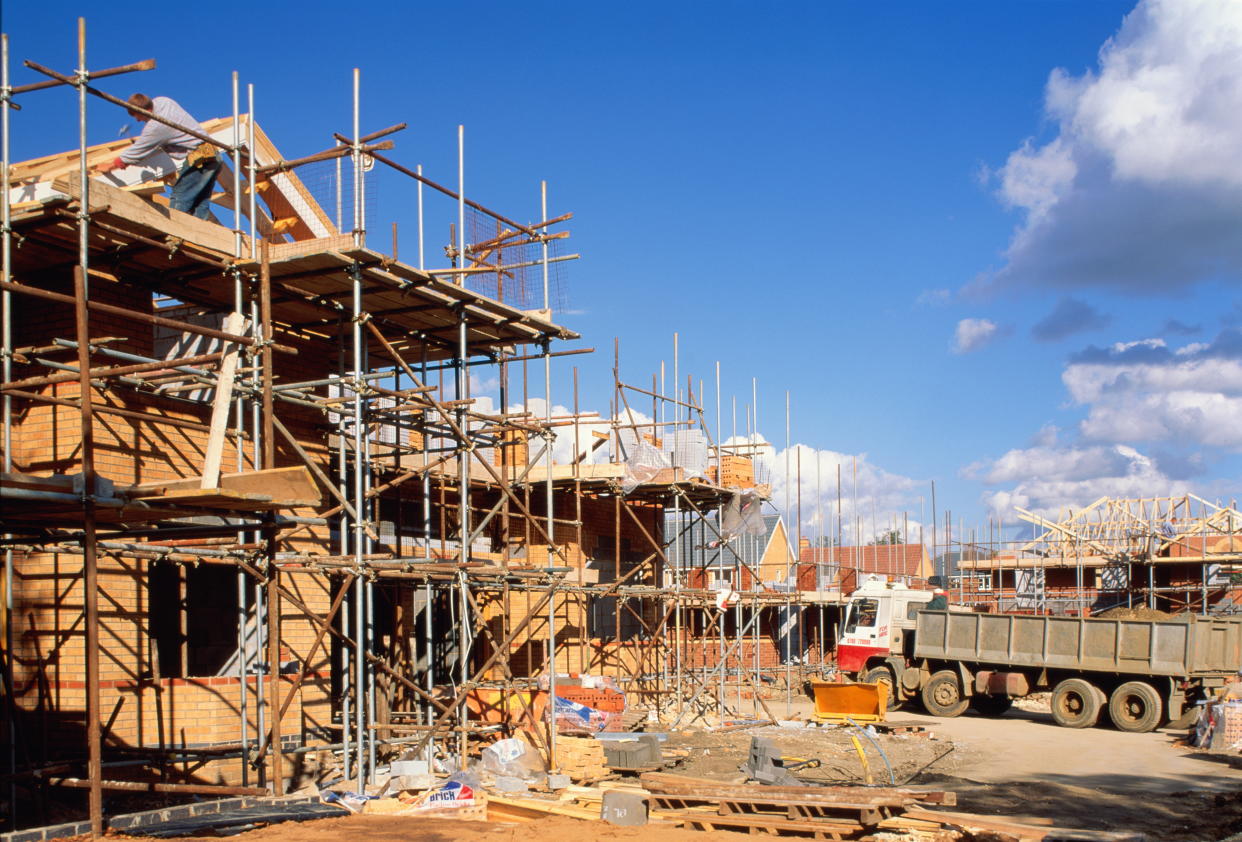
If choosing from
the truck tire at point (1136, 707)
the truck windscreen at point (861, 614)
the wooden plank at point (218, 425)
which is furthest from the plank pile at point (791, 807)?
the truck windscreen at point (861, 614)

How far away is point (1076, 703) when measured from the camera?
2294cm

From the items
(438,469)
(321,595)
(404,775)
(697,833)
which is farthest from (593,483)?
(697,833)

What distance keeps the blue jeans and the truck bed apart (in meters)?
17.7

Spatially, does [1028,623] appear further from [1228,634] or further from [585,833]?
[585,833]

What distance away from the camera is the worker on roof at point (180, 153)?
40.4 feet

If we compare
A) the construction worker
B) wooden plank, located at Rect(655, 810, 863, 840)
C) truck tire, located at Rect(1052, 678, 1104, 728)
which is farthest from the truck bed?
wooden plank, located at Rect(655, 810, 863, 840)

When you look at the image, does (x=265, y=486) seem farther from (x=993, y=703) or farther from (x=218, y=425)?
(x=993, y=703)

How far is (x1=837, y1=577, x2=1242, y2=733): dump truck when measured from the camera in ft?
71.9

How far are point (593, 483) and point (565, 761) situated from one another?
809 centimetres

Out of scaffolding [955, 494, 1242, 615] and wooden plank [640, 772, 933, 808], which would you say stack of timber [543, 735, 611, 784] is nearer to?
wooden plank [640, 772, 933, 808]

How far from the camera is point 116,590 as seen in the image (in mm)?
12289

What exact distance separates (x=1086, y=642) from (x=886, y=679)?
459 centimetres

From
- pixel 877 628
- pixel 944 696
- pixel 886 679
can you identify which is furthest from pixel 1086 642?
pixel 877 628

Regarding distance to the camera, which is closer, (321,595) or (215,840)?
(215,840)
